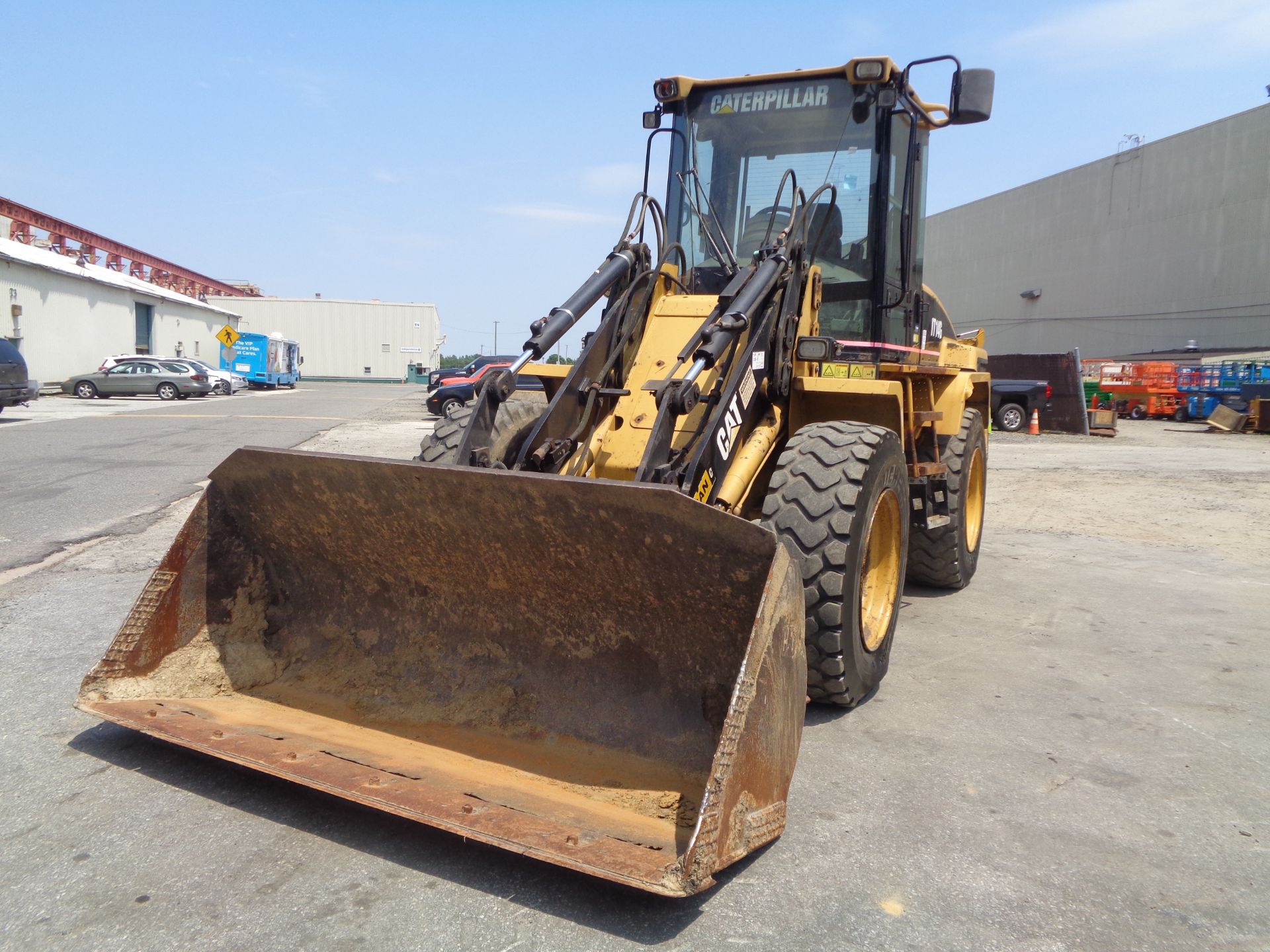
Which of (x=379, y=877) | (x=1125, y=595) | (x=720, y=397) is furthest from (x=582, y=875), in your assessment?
(x=1125, y=595)

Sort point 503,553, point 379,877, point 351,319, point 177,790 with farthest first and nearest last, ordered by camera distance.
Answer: point 351,319
point 503,553
point 177,790
point 379,877

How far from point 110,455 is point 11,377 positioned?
8.53 m

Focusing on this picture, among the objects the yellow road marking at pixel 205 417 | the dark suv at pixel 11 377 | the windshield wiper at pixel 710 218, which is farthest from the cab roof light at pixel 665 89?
the yellow road marking at pixel 205 417

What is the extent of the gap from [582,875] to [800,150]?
406 centimetres

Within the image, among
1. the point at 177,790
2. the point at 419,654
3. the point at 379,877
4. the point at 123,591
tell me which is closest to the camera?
the point at 379,877

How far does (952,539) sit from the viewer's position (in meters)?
6.48

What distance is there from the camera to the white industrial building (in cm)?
3353

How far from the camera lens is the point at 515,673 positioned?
379cm

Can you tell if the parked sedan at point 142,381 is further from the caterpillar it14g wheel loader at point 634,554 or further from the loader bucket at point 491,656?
the loader bucket at point 491,656

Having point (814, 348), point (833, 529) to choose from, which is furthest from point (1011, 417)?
point (833, 529)

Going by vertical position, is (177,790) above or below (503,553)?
below

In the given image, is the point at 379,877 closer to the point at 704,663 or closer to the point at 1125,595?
the point at 704,663

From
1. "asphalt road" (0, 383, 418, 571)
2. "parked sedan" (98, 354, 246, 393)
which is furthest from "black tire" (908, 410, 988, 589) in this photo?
"parked sedan" (98, 354, 246, 393)

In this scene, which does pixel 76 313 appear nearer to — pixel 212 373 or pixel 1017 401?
pixel 212 373
